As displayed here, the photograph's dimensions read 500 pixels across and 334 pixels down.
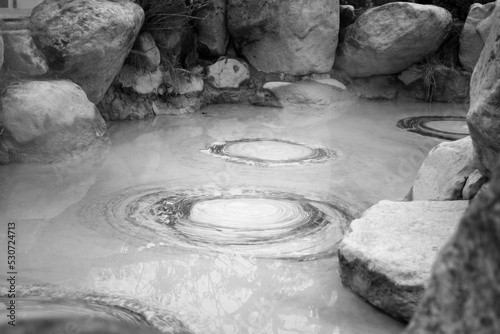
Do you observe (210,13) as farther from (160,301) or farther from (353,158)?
(160,301)

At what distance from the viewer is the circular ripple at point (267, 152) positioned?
14.7 ft

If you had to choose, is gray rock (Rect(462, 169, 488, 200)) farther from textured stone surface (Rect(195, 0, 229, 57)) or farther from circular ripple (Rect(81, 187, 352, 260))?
textured stone surface (Rect(195, 0, 229, 57))

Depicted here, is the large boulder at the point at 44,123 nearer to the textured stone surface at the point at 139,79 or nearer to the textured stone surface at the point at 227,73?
the textured stone surface at the point at 139,79

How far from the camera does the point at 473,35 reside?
694 cm

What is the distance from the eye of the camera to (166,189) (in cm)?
368

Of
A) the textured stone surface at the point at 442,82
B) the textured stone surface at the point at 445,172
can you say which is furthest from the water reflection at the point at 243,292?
the textured stone surface at the point at 442,82

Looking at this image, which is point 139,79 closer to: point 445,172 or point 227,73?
point 227,73

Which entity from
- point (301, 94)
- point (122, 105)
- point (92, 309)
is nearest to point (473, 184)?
point (92, 309)

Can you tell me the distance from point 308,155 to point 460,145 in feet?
5.39

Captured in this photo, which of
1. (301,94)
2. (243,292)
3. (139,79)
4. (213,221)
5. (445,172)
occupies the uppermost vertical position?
(445,172)

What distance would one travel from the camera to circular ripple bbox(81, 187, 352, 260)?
2885 mm

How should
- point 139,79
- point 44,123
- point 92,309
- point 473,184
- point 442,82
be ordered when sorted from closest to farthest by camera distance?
point 92,309, point 473,184, point 44,123, point 139,79, point 442,82

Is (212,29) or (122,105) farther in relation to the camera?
(212,29)

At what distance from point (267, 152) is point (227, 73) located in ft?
7.38
